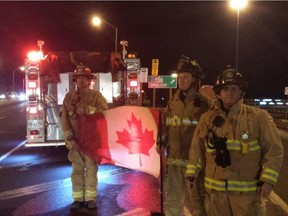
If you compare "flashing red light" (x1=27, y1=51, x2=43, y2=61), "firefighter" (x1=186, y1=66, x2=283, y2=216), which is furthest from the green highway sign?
"firefighter" (x1=186, y1=66, x2=283, y2=216)

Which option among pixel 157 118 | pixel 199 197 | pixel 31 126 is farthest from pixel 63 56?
pixel 199 197

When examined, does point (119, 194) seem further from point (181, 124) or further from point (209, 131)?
point (209, 131)

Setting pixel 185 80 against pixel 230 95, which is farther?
pixel 185 80

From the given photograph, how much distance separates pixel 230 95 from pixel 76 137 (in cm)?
318

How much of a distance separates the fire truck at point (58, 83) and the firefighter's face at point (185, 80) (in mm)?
5773

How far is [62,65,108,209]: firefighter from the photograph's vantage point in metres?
6.09

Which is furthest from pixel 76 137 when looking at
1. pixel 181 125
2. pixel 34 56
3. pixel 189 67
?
pixel 34 56

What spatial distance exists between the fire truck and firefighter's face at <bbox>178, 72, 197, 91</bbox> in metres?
5.77

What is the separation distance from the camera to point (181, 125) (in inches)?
178

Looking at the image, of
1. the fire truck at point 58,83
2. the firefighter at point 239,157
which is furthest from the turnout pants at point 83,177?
the fire truck at point 58,83

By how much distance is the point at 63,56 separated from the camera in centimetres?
1022

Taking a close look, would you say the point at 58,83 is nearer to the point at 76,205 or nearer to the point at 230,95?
the point at 76,205

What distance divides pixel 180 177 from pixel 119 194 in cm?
263

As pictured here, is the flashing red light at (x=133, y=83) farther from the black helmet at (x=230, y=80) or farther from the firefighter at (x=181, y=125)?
the black helmet at (x=230, y=80)
